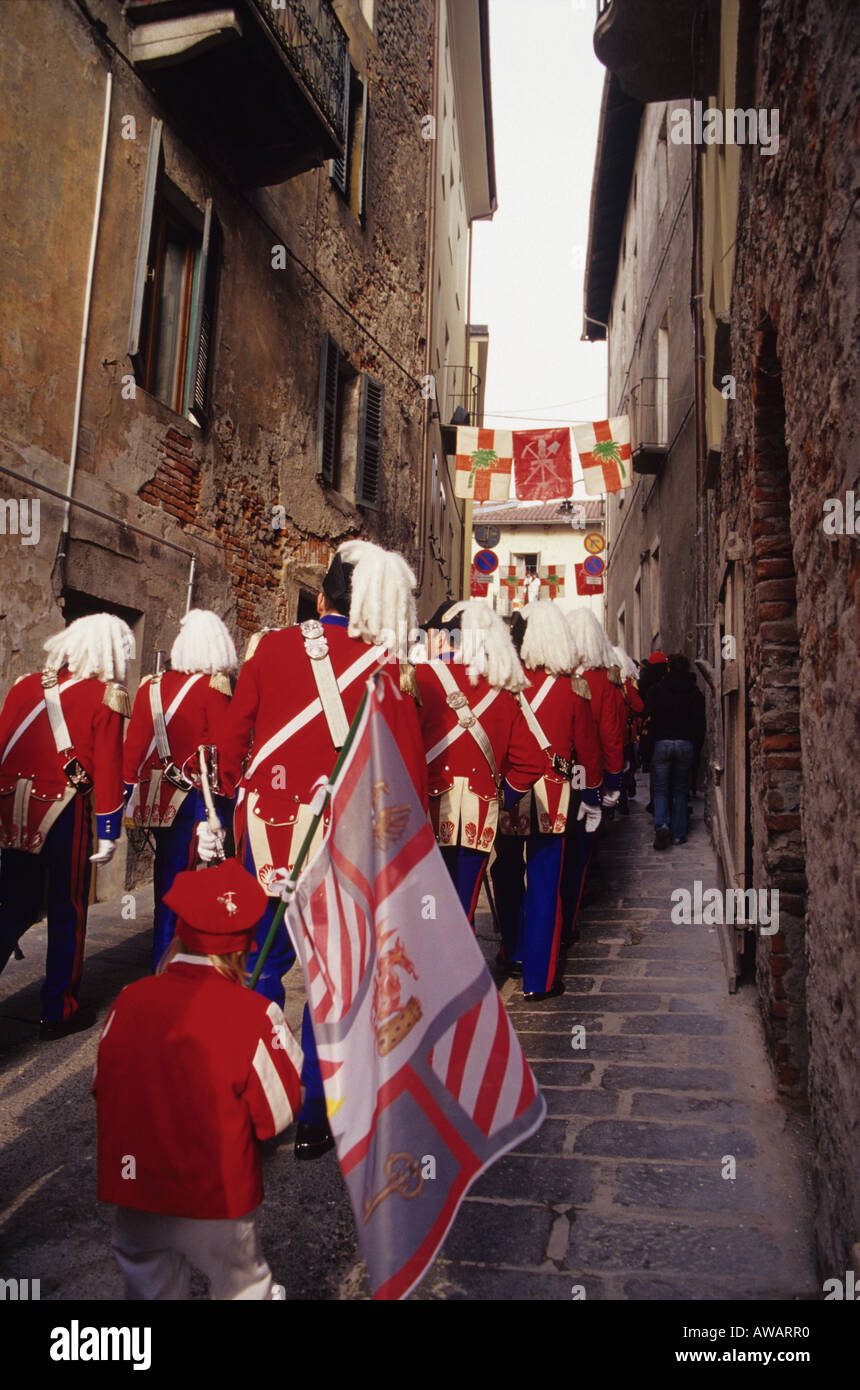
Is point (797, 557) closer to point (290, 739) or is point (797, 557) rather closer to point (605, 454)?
point (290, 739)

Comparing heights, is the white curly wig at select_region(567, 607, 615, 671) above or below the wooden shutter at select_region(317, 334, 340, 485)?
below

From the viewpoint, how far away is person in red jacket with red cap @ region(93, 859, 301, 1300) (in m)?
2.03

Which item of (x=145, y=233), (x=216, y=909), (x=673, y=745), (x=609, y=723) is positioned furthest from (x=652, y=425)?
(x=216, y=909)

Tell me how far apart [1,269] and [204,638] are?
292cm

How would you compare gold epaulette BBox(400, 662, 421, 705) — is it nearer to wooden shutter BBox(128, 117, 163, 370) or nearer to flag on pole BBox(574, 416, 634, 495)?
wooden shutter BBox(128, 117, 163, 370)

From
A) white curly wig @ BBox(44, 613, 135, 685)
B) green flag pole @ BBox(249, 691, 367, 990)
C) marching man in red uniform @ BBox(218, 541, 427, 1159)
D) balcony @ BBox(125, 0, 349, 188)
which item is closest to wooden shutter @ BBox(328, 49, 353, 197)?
balcony @ BBox(125, 0, 349, 188)

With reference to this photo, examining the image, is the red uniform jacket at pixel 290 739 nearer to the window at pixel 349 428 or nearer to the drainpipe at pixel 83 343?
the drainpipe at pixel 83 343

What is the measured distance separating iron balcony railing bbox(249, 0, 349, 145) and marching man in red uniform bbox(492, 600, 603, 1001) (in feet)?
20.1

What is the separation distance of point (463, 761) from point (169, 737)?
150 cm

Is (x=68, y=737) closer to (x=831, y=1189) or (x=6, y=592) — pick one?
(x=6, y=592)

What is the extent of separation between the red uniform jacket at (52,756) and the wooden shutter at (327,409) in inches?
300

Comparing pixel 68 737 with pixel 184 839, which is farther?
pixel 184 839
